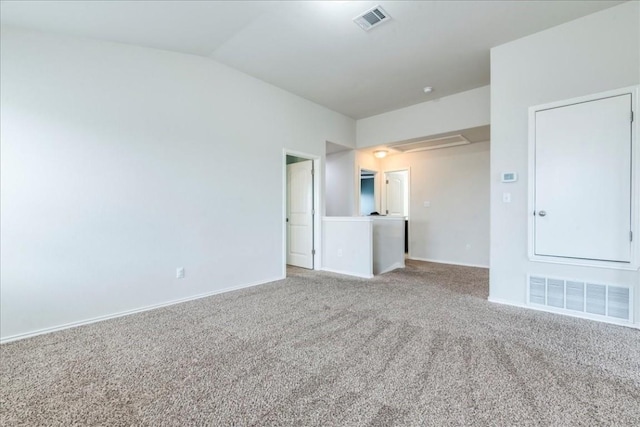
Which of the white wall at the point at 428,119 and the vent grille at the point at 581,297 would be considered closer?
the vent grille at the point at 581,297

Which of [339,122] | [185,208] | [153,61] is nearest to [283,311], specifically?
[185,208]

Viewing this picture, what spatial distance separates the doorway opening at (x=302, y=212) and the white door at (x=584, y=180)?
125 inches

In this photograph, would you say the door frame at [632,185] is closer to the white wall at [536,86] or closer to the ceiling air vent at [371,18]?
the white wall at [536,86]

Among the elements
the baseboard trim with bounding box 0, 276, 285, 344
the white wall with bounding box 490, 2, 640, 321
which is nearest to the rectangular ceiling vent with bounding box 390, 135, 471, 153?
the white wall with bounding box 490, 2, 640, 321

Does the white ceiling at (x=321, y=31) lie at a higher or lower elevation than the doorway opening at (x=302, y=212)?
higher

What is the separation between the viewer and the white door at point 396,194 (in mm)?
6914

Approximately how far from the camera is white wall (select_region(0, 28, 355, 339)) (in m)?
2.35

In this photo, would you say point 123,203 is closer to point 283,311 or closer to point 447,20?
point 283,311

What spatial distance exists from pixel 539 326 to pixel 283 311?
2379 millimetres

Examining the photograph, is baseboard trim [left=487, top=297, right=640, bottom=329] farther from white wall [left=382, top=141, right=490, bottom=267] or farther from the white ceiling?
the white ceiling

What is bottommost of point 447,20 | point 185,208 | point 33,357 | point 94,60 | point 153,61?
point 33,357

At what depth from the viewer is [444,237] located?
592 cm

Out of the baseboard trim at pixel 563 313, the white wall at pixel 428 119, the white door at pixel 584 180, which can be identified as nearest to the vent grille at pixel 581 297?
the baseboard trim at pixel 563 313

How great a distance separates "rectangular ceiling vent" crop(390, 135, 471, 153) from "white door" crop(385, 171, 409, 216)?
0.94 m
